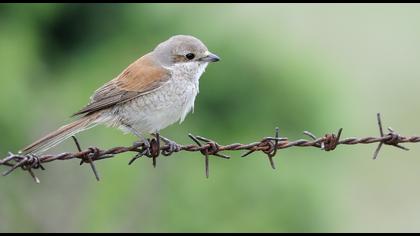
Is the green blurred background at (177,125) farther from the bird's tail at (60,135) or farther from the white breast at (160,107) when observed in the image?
the bird's tail at (60,135)

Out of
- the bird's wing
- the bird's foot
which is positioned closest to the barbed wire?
the bird's foot

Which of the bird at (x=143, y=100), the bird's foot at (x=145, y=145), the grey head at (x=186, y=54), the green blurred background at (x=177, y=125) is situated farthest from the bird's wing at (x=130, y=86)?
the green blurred background at (x=177, y=125)

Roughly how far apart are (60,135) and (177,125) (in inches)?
143

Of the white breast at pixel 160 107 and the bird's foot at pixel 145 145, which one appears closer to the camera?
the bird's foot at pixel 145 145

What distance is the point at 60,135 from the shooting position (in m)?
6.20

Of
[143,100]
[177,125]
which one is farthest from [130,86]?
[177,125]

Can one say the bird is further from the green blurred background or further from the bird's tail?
the green blurred background

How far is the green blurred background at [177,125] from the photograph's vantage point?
376 inches

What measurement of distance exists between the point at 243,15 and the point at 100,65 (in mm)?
2061

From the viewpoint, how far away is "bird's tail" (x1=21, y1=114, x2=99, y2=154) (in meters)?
5.82

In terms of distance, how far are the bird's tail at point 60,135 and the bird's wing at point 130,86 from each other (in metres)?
0.08

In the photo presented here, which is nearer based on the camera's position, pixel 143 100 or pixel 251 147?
pixel 251 147

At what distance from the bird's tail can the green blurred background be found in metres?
3.08

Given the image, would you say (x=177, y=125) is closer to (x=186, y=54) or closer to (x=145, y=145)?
(x=186, y=54)
